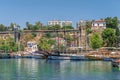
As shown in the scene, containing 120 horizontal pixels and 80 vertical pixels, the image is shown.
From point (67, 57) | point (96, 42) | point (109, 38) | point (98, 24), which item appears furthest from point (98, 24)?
point (67, 57)

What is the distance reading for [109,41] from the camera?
166 meters

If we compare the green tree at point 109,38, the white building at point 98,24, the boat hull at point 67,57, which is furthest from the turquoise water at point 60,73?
the white building at point 98,24

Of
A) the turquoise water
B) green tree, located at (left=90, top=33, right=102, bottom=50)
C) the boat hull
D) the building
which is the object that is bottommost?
the turquoise water

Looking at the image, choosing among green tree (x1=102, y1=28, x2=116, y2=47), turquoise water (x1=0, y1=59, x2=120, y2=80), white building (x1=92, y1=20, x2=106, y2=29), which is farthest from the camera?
white building (x1=92, y1=20, x2=106, y2=29)

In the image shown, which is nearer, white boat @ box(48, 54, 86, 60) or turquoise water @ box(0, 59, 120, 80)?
turquoise water @ box(0, 59, 120, 80)

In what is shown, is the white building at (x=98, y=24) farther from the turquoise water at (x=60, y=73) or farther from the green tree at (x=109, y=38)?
the turquoise water at (x=60, y=73)

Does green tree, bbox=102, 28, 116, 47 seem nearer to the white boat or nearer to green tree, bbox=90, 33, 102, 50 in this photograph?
green tree, bbox=90, 33, 102, 50

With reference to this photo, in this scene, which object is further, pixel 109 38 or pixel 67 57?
pixel 109 38

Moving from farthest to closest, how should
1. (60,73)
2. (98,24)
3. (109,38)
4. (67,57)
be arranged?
1. (98,24)
2. (109,38)
3. (67,57)
4. (60,73)

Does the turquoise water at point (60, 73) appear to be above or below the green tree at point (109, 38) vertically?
below

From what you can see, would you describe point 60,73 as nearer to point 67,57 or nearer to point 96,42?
point 67,57

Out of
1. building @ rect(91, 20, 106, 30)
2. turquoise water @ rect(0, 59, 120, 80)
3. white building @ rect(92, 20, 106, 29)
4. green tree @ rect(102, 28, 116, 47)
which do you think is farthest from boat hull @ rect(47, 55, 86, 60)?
white building @ rect(92, 20, 106, 29)

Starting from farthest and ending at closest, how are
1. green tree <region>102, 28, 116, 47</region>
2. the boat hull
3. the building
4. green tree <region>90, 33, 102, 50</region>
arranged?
the building
green tree <region>102, 28, 116, 47</region>
green tree <region>90, 33, 102, 50</region>
the boat hull

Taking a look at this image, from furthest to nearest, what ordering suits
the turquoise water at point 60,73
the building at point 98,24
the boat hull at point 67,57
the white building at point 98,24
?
the white building at point 98,24
the building at point 98,24
the boat hull at point 67,57
the turquoise water at point 60,73
